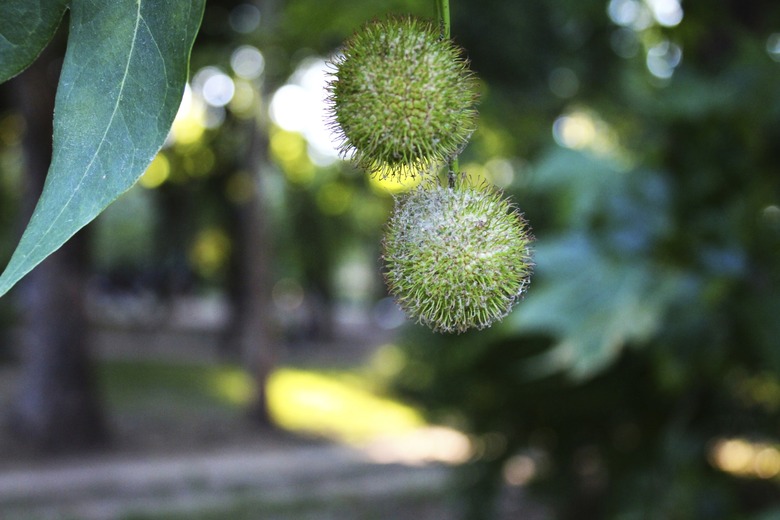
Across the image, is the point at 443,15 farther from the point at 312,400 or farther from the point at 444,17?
the point at 312,400

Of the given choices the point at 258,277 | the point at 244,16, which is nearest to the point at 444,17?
the point at 244,16

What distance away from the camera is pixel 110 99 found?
0.87m

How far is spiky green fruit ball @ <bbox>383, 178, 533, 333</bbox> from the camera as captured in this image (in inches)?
43.7

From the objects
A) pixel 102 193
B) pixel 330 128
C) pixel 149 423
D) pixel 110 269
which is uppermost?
pixel 110 269

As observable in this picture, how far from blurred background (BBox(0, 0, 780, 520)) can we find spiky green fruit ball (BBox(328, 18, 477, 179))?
0.15 meters

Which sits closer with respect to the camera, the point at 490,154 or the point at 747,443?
the point at 747,443

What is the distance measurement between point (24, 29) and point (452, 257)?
1.91 ft

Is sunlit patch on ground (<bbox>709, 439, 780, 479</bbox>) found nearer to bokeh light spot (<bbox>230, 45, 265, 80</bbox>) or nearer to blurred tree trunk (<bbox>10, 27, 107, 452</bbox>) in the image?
bokeh light spot (<bbox>230, 45, 265, 80</bbox>)

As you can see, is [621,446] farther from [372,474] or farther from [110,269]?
[110,269]

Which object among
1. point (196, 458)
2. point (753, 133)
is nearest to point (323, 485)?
point (196, 458)

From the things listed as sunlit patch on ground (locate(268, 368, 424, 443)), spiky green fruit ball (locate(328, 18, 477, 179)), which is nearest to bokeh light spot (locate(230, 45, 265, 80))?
sunlit patch on ground (locate(268, 368, 424, 443))

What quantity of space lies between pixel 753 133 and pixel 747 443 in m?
1.76

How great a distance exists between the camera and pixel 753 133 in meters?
3.82

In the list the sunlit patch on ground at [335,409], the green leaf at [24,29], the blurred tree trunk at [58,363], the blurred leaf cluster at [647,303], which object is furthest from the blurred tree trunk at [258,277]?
the green leaf at [24,29]
